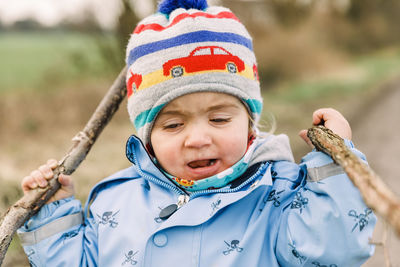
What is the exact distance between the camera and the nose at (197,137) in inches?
65.4

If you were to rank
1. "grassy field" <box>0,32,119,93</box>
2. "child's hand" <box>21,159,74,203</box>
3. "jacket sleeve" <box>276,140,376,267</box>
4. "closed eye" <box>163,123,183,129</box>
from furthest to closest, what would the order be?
"grassy field" <box>0,32,119,93</box> → "child's hand" <box>21,159,74,203</box> → "closed eye" <box>163,123,183,129</box> → "jacket sleeve" <box>276,140,376,267</box>

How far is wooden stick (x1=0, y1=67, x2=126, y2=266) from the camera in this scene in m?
1.71

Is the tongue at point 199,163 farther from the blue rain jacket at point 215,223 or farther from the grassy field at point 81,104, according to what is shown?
the grassy field at point 81,104

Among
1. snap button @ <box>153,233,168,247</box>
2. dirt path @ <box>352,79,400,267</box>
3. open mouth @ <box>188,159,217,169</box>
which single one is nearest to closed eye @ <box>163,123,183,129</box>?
open mouth @ <box>188,159,217,169</box>

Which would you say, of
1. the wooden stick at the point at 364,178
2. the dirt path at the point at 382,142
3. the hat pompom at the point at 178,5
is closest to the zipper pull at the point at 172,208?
the wooden stick at the point at 364,178

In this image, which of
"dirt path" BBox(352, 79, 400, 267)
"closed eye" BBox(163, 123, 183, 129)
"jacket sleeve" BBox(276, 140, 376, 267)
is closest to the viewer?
"jacket sleeve" BBox(276, 140, 376, 267)

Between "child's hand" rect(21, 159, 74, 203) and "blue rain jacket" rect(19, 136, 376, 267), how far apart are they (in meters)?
0.04

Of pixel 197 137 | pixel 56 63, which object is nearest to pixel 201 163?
pixel 197 137

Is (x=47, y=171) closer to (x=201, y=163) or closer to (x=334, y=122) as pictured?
(x=201, y=163)

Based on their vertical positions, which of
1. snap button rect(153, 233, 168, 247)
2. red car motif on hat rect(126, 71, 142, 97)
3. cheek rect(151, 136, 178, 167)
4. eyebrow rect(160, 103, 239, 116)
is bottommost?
snap button rect(153, 233, 168, 247)

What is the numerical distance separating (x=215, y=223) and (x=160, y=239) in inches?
8.8

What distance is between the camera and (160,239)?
1.68 meters

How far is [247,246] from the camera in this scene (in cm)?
163

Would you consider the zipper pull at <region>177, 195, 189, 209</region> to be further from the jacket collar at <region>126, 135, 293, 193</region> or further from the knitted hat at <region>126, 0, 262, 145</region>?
the knitted hat at <region>126, 0, 262, 145</region>
